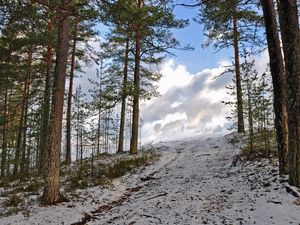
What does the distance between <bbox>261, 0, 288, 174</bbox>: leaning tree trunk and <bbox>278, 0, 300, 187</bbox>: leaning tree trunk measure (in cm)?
A: 101

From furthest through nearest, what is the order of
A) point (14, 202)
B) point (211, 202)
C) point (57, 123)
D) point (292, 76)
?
point (14, 202) < point (57, 123) < point (211, 202) < point (292, 76)

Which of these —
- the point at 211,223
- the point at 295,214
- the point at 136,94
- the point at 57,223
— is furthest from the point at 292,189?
the point at 136,94

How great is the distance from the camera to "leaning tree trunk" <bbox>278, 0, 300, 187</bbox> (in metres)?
7.45

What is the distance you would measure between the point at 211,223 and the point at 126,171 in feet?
29.0

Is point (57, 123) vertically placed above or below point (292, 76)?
below

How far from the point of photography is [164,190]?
10023 millimetres

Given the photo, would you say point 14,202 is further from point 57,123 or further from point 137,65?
point 137,65

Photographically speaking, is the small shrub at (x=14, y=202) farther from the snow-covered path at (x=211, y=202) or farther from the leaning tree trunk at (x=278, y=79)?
the leaning tree trunk at (x=278, y=79)

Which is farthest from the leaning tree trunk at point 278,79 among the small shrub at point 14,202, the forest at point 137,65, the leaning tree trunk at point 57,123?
the small shrub at point 14,202

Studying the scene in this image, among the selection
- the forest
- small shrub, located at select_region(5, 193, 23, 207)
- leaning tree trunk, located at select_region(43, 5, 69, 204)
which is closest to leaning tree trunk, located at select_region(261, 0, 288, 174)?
the forest

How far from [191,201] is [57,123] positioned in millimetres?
5069

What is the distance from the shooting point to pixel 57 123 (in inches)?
395

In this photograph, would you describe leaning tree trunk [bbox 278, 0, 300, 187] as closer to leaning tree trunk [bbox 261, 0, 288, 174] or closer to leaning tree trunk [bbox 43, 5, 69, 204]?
leaning tree trunk [bbox 261, 0, 288, 174]

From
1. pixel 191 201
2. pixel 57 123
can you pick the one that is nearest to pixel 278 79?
pixel 191 201
